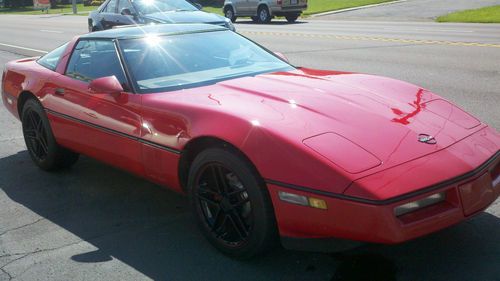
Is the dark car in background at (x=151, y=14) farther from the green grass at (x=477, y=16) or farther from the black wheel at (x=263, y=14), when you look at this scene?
the green grass at (x=477, y=16)

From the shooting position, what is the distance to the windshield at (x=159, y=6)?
13333 millimetres

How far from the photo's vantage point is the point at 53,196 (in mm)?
4871

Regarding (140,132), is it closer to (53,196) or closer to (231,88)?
(231,88)

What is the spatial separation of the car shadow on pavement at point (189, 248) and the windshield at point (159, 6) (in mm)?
8965

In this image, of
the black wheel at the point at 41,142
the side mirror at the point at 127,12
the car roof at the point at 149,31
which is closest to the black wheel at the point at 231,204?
the car roof at the point at 149,31

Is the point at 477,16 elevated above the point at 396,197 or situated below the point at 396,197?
below

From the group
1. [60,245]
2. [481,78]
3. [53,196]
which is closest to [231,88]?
[60,245]

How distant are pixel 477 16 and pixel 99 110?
22.0 m

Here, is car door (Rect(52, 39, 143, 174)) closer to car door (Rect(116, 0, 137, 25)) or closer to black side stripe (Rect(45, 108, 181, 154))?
black side stripe (Rect(45, 108, 181, 154))

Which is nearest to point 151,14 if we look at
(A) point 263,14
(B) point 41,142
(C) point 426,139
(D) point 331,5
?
(B) point 41,142

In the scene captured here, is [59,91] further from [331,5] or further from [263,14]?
[331,5]

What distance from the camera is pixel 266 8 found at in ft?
83.5

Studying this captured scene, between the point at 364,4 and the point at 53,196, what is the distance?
30.6 meters

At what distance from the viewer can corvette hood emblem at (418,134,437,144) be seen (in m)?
3.32
